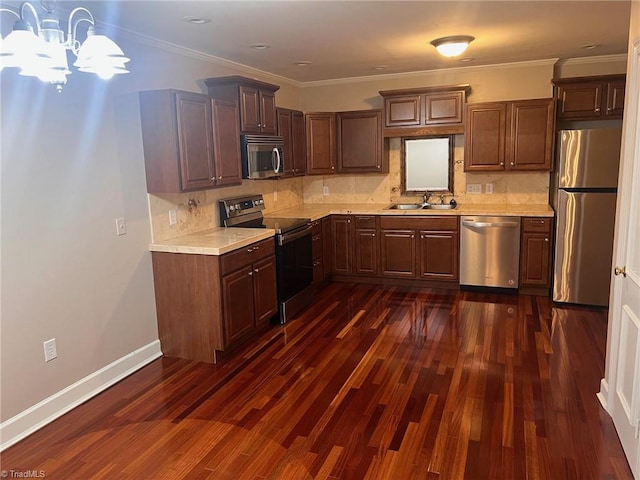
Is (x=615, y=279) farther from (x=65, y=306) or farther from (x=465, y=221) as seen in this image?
(x=65, y=306)

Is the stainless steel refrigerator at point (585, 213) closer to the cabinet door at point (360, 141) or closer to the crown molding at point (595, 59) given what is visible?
the crown molding at point (595, 59)

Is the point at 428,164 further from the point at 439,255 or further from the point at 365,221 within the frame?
the point at 439,255

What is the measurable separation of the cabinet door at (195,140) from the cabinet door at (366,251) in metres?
2.26

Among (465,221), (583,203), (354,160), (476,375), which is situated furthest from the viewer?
(354,160)

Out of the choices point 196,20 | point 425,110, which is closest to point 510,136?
point 425,110

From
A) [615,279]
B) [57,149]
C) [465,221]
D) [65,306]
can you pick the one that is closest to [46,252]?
[65,306]

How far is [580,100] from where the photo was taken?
16.2 feet

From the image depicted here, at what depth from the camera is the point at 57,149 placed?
294 centimetres

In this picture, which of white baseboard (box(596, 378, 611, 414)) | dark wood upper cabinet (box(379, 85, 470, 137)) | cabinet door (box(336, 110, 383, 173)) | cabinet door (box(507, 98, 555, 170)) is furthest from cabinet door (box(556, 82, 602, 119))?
white baseboard (box(596, 378, 611, 414))

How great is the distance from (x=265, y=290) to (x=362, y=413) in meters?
1.58

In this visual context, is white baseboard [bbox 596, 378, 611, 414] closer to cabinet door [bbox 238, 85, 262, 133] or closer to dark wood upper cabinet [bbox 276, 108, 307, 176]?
cabinet door [bbox 238, 85, 262, 133]

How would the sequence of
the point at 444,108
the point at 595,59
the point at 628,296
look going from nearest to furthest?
1. the point at 628,296
2. the point at 595,59
3. the point at 444,108

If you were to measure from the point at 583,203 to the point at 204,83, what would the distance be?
375 centimetres

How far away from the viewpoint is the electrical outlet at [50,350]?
9.60 ft
